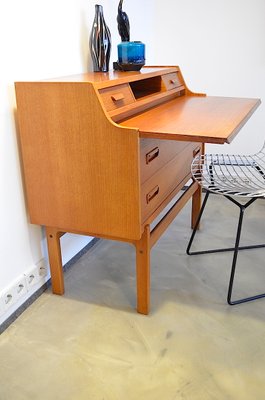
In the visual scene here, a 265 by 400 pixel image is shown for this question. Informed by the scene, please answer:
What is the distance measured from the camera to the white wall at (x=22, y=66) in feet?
4.82

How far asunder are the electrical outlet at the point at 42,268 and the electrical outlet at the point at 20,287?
12 cm

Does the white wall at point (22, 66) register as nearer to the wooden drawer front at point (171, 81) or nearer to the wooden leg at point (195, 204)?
the wooden drawer front at point (171, 81)

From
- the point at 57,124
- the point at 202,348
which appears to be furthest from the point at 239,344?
the point at 57,124

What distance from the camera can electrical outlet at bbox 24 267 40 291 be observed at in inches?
66.9

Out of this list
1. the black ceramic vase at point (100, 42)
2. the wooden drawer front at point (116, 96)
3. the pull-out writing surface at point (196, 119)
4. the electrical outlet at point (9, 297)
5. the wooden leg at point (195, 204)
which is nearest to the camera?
the pull-out writing surface at point (196, 119)

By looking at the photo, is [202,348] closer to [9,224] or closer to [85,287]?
[85,287]

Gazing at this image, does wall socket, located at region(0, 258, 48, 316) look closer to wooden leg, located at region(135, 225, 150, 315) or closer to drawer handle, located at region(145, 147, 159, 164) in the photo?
wooden leg, located at region(135, 225, 150, 315)

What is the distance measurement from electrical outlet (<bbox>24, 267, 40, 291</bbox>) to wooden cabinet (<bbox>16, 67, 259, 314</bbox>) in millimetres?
91

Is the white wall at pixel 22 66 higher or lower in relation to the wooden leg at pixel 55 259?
higher

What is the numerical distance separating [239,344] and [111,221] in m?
0.67

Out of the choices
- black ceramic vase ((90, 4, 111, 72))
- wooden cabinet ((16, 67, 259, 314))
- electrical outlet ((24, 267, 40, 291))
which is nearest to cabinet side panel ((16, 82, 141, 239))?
wooden cabinet ((16, 67, 259, 314))

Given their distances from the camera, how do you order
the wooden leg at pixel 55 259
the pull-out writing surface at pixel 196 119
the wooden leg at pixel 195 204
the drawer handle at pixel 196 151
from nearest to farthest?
the pull-out writing surface at pixel 196 119
the wooden leg at pixel 55 259
the drawer handle at pixel 196 151
the wooden leg at pixel 195 204

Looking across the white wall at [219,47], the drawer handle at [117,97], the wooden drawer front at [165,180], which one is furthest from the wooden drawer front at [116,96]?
the white wall at [219,47]

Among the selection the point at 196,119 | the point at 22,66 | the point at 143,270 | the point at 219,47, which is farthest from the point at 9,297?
the point at 219,47
